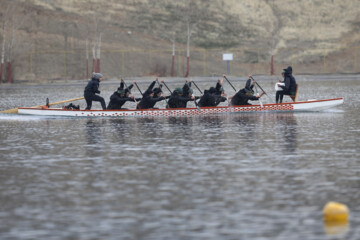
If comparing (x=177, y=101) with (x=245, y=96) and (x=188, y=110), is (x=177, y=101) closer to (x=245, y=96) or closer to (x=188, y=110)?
(x=188, y=110)

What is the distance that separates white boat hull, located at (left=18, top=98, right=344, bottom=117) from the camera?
31.6 m

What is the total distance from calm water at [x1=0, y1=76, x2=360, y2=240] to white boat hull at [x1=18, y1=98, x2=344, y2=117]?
5.60m

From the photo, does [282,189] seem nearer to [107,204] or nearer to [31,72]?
[107,204]

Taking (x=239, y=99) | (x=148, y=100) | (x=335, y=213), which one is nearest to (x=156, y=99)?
(x=148, y=100)

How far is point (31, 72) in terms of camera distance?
254ft

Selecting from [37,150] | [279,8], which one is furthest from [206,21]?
[37,150]

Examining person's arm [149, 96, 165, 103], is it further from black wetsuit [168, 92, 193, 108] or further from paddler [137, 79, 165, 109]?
black wetsuit [168, 92, 193, 108]

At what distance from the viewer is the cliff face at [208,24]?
290 feet

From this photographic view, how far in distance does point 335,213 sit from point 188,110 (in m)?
20.5

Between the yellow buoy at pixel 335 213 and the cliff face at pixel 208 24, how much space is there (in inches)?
2960

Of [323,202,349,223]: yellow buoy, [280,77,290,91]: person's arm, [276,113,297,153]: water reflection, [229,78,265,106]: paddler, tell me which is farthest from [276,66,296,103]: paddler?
[323,202,349,223]: yellow buoy

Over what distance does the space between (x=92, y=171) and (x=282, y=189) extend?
14.0ft

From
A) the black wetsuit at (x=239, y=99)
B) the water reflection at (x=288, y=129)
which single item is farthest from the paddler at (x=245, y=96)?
the water reflection at (x=288, y=129)

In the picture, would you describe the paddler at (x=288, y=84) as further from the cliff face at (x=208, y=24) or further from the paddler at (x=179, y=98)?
the cliff face at (x=208, y=24)
